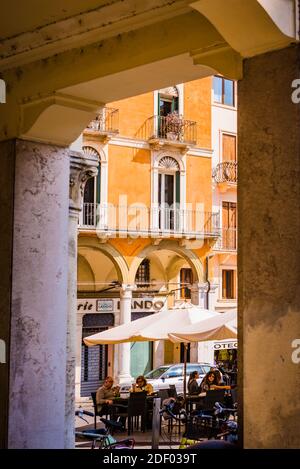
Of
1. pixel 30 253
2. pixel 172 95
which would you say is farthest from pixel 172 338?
pixel 172 95

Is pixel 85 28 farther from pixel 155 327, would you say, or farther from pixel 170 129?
pixel 170 129

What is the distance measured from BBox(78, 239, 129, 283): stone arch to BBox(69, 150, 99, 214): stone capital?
1613 centimetres

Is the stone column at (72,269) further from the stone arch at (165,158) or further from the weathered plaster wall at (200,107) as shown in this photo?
the weathered plaster wall at (200,107)

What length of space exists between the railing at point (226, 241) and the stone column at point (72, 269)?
19541 millimetres

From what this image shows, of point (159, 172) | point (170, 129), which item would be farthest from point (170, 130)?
point (159, 172)

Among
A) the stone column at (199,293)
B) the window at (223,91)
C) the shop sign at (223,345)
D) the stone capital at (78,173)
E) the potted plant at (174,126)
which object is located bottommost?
the shop sign at (223,345)

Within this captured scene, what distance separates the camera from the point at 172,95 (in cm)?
2505

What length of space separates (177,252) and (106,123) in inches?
201

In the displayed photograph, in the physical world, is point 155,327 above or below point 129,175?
below

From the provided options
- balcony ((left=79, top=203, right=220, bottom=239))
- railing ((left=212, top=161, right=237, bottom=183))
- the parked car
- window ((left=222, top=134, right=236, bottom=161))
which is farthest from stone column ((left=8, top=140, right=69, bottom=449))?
window ((left=222, top=134, right=236, bottom=161))

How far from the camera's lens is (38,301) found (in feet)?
17.2

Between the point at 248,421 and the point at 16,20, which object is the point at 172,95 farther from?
the point at 248,421

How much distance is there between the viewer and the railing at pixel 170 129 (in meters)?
24.1

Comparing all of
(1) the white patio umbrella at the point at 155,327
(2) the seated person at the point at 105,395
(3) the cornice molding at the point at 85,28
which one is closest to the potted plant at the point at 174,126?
(1) the white patio umbrella at the point at 155,327
